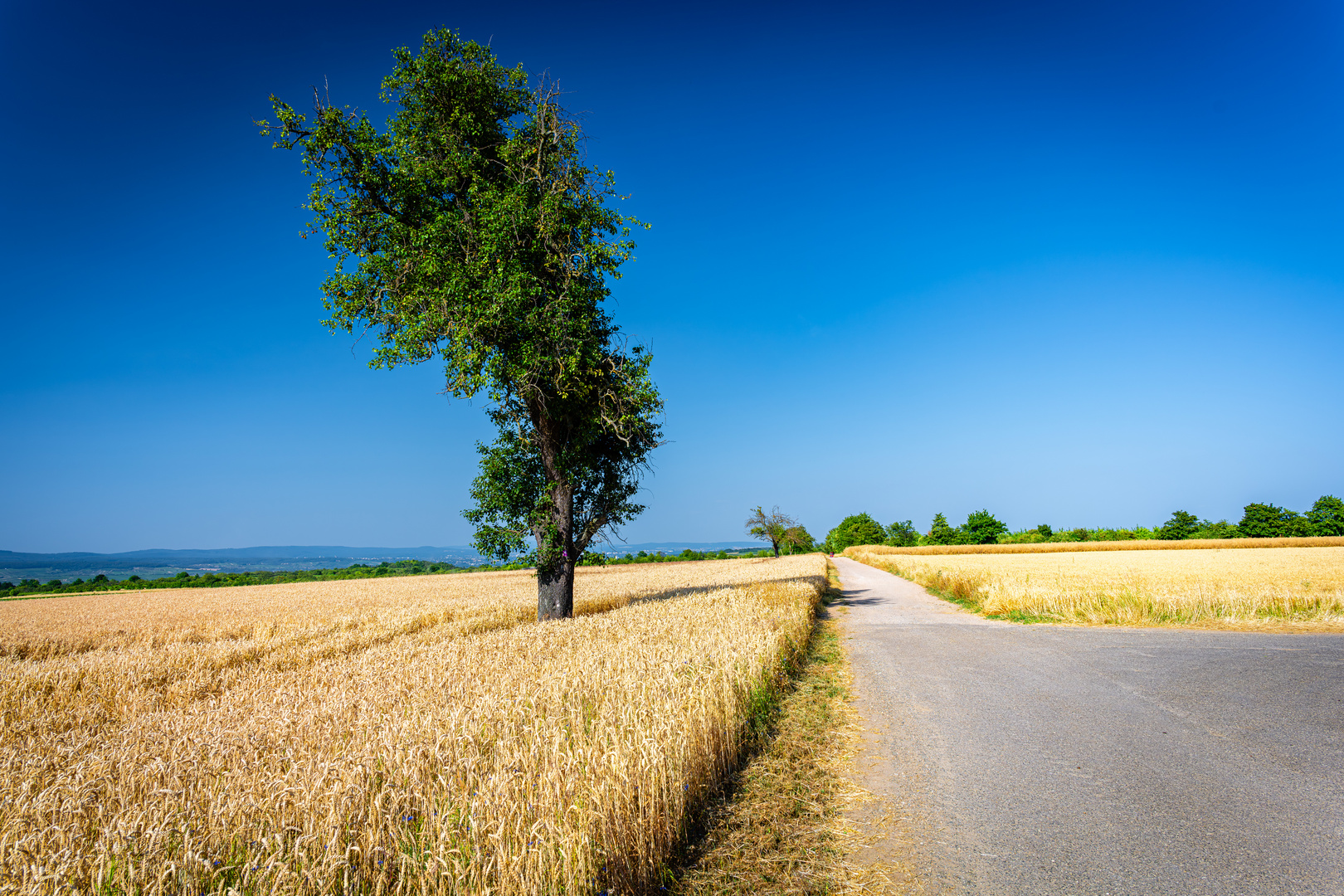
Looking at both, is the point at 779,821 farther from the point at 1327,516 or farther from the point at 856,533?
the point at 856,533

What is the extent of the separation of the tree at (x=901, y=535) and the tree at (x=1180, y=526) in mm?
44354

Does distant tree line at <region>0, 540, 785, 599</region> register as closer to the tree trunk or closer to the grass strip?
the tree trunk

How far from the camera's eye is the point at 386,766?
3729mm

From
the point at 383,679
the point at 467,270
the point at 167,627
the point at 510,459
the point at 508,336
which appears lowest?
the point at 167,627

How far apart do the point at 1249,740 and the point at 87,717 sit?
44.1 ft

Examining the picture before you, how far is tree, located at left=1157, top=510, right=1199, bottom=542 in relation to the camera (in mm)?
75688

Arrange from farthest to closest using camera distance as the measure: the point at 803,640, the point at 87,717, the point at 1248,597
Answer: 1. the point at 1248,597
2. the point at 803,640
3. the point at 87,717

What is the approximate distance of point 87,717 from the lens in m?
6.71

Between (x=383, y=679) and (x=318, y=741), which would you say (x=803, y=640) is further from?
(x=318, y=741)

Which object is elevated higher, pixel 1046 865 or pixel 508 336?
pixel 508 336

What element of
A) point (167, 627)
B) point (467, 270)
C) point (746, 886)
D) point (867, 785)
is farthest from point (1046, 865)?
point (167, 627)

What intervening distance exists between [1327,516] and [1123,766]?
104 meters

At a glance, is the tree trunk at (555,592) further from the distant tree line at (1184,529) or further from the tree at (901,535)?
the tree at (901,535)

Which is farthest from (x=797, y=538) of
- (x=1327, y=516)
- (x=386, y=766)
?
(x=386, y=766)
